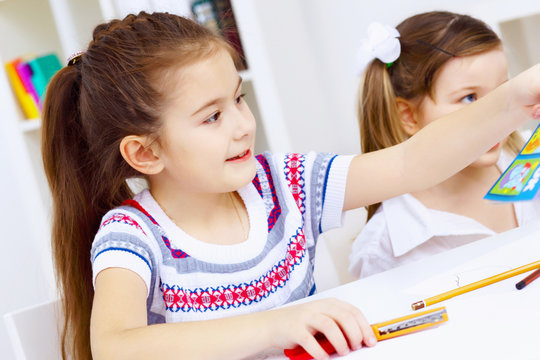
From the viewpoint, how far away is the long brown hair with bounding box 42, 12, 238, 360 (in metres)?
0.90

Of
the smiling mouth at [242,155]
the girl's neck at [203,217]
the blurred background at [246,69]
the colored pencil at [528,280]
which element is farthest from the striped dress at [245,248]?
the blurred background at [246,69]

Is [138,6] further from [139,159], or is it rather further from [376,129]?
[139,159]

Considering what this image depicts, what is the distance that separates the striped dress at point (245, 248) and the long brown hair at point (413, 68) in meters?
0.27

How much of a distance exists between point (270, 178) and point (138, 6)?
980 millimetres

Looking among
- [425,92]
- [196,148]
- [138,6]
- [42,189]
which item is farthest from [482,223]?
[42,189]

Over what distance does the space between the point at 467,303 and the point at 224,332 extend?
0.25 m

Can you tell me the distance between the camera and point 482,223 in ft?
4.05

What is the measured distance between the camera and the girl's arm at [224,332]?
615mm

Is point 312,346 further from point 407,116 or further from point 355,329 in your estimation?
point 407,116

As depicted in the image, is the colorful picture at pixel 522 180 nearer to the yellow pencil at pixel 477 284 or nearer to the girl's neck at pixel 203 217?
the yellow pencil at pixel 477 284

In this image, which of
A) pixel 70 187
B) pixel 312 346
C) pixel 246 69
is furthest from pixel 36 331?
pixel 246 69

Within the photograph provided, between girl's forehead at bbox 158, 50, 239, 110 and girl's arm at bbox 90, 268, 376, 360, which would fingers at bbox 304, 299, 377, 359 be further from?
girl's forehead at bbox 158, 50, 239, 110

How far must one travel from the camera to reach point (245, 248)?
976mm

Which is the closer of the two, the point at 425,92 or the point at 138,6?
the point at 425,92
